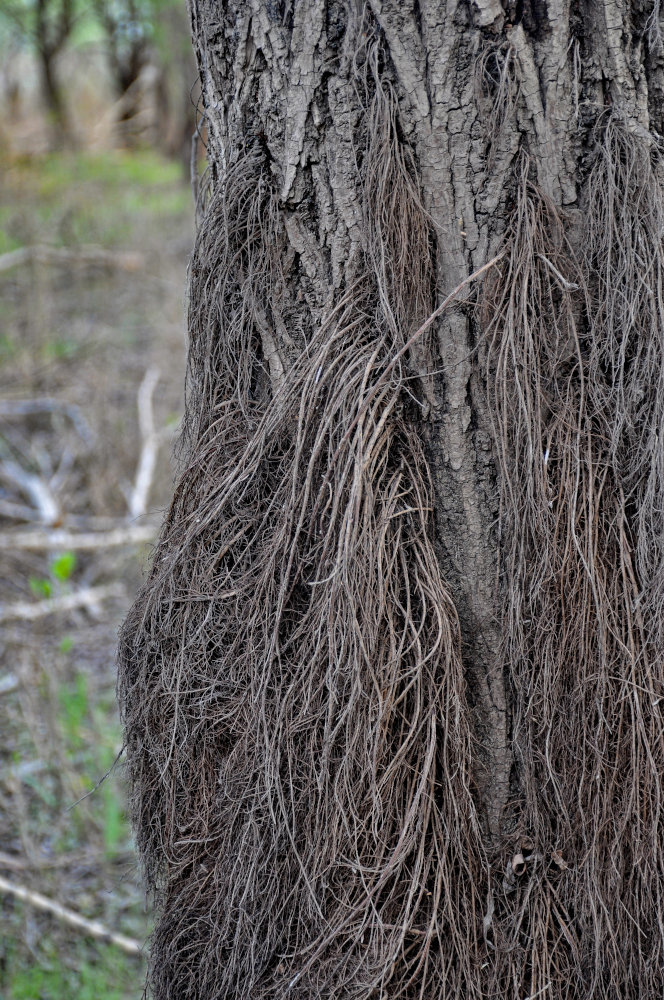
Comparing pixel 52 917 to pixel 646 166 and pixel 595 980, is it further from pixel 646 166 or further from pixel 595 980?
pixel 646 166

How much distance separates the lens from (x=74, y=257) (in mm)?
6461

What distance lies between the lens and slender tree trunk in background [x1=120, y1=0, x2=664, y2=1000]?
1.12 meters

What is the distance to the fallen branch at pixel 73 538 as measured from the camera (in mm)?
3930

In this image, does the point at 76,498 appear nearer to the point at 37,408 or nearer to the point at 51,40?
the point at 37,408

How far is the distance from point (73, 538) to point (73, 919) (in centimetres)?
205

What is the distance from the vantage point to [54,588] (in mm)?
3793

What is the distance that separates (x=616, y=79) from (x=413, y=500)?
2.10ft

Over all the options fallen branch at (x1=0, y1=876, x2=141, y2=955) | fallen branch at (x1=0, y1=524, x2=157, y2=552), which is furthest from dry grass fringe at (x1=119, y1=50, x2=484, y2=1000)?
fallen branch at (x1=0, y1=524, x2=157, y2=552)

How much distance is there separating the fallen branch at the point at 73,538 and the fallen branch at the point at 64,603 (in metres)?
0.22

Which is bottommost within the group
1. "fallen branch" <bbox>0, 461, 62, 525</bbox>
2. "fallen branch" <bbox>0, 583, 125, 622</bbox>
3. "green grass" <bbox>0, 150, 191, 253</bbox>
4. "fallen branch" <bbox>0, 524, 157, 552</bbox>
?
"fallen branch" <bbox>0, 583, 125, 622</bbox>

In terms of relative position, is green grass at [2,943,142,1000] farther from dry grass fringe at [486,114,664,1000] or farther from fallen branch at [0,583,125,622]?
dry grass fringe at [486,114,664,1000]

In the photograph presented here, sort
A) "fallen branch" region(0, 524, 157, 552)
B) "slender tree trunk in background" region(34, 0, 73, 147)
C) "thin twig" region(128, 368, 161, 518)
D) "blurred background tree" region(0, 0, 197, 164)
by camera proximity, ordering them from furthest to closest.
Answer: "slender tree trunk in background" region(34, 0, 73, 147), "blurred background tree" region(0, 0, 197, 164), "thin twig" region(128, 368, 161, 518), "fallen branch" region(0, 524, 157, 552)

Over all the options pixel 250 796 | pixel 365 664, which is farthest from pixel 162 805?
pixel 365 664

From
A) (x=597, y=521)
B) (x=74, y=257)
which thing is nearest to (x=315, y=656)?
(x=597, y=521)
